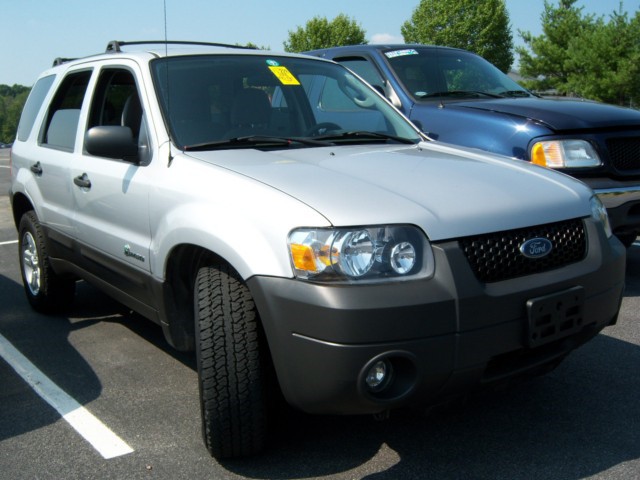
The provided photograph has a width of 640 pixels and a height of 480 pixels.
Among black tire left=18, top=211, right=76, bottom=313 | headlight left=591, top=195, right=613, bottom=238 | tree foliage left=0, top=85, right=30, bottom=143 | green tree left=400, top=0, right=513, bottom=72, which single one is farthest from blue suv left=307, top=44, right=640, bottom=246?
tree foliage left=0, top=85, right=30, bottom=143

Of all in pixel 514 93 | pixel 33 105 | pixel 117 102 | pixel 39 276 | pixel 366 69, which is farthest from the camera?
pixel 366 69

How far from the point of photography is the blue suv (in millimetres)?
5305

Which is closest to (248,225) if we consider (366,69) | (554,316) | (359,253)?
(359,253)

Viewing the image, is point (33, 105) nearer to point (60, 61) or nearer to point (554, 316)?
point (60, 61)

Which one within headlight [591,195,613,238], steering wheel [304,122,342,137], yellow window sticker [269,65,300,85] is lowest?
headlight [591,195,613,238]

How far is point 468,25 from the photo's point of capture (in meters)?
57.5

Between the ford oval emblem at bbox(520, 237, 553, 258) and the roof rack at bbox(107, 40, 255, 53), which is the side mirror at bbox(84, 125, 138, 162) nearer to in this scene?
the roof rack at bbox(107, 40, 255, 53)

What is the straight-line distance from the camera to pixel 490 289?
2.71 meters

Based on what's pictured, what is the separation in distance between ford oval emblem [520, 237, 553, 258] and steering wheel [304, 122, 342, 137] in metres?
1.45

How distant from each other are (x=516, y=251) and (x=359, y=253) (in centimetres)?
65

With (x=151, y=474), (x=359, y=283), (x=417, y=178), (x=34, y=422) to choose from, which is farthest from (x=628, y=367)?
(x=34, y=422)

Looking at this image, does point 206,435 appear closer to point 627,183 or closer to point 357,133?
point 357,133

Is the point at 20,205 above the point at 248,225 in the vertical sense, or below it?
below

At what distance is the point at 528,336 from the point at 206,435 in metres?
1.34
